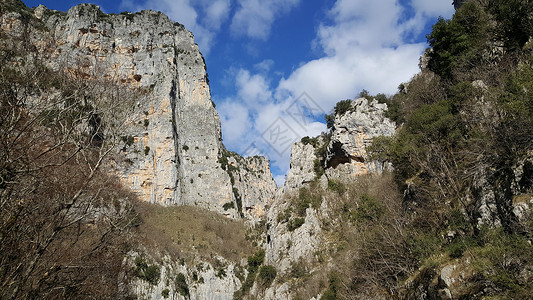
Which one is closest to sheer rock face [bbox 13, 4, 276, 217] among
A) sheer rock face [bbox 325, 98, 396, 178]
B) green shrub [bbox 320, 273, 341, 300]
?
sheer rock face [bbox 325, 98, 396, 178]

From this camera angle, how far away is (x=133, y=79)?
59688mm

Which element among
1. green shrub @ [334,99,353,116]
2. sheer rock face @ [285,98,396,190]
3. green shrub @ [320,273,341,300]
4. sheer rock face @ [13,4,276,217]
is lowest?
green shrub @ [320,273,341,300]

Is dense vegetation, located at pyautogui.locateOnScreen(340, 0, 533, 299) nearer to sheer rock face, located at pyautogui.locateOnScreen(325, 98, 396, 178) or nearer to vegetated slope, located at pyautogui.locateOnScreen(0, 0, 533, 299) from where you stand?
vegetated slope, located at pyautogui.locateOnScreen(0, 0, 533, 299)

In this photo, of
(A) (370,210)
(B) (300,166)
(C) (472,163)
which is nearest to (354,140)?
(B) (300,166)

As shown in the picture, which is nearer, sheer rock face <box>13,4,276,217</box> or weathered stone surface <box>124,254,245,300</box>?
weathered stone surface <box>124,254,245,300</box>

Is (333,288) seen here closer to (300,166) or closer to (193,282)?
(300,166)

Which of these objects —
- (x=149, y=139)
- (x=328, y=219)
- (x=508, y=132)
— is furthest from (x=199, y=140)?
(x=508, y=132)

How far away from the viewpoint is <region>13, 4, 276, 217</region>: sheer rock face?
53469 mm

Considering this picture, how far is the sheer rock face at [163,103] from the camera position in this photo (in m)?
53.5

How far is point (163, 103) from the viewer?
190 ft

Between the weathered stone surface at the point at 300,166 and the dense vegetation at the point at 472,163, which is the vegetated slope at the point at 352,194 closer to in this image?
the dense vegetation at the point at 472,163

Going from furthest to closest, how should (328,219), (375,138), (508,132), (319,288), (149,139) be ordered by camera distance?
(149,139) → (375,138) → (328,219) → (319,288) → (508,132)

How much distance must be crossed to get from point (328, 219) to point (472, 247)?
64.8ft

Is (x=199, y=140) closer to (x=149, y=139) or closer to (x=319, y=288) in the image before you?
(x=149, y=139)
